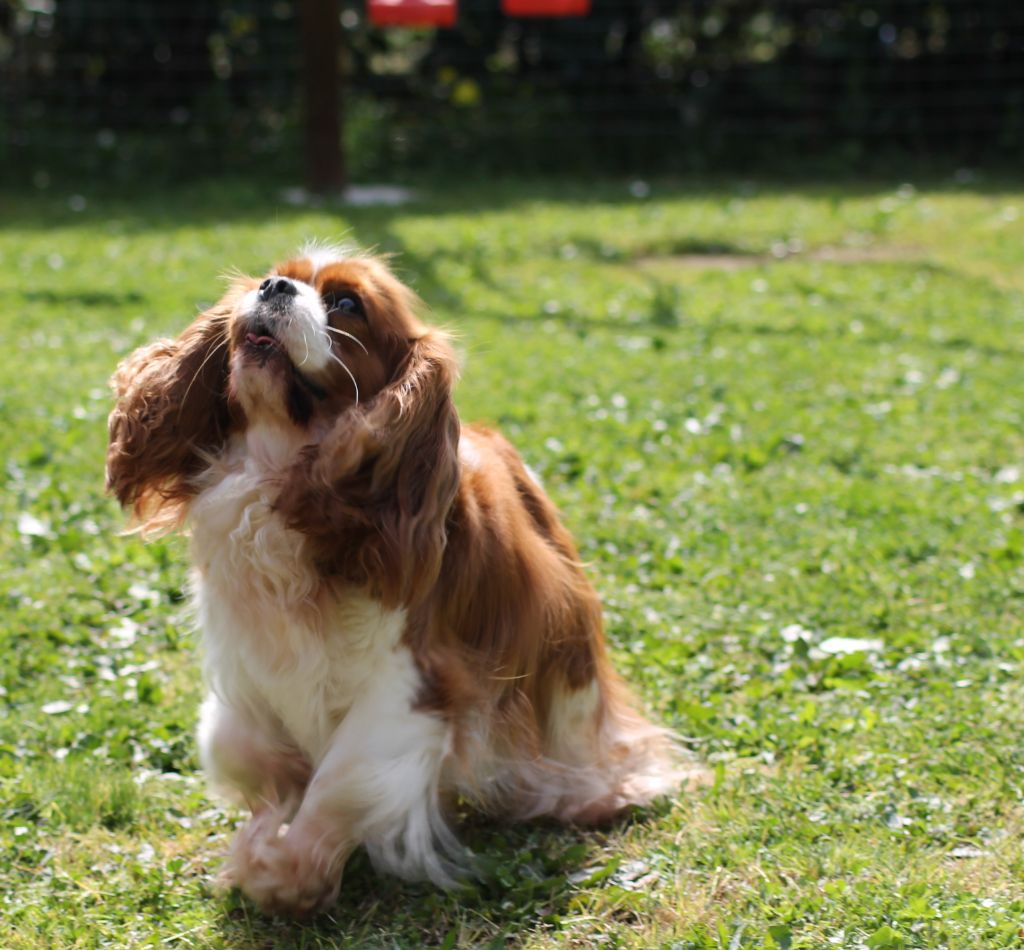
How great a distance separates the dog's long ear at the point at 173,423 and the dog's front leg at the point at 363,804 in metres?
0.69

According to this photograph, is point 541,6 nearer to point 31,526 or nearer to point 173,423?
point 31,526

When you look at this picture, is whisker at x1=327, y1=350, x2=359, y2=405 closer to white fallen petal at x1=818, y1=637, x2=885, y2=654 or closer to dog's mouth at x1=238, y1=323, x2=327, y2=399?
dog's mouth at x1=238, y1=323, x2=327, y2=399

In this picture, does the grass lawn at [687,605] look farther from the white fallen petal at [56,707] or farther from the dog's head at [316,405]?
the dog's head at [316,405]

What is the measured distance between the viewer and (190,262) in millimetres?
9859

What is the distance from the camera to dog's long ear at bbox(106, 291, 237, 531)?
3.39 m

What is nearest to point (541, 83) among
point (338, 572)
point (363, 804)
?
point (338, 572)

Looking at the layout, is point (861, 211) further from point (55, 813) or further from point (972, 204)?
point (55, 813)

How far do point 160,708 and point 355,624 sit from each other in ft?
4.00

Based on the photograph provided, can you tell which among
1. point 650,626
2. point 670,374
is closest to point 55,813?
point 650,626

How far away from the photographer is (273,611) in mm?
3221

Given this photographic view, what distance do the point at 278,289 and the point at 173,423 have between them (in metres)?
0.47

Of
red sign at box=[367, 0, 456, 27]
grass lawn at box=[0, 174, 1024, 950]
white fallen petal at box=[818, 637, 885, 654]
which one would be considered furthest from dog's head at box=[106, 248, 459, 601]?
red sign at box=[367, 0, 456, 27]

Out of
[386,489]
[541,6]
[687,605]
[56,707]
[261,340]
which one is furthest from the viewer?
[541,6]

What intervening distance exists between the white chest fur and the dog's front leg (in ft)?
0.24
